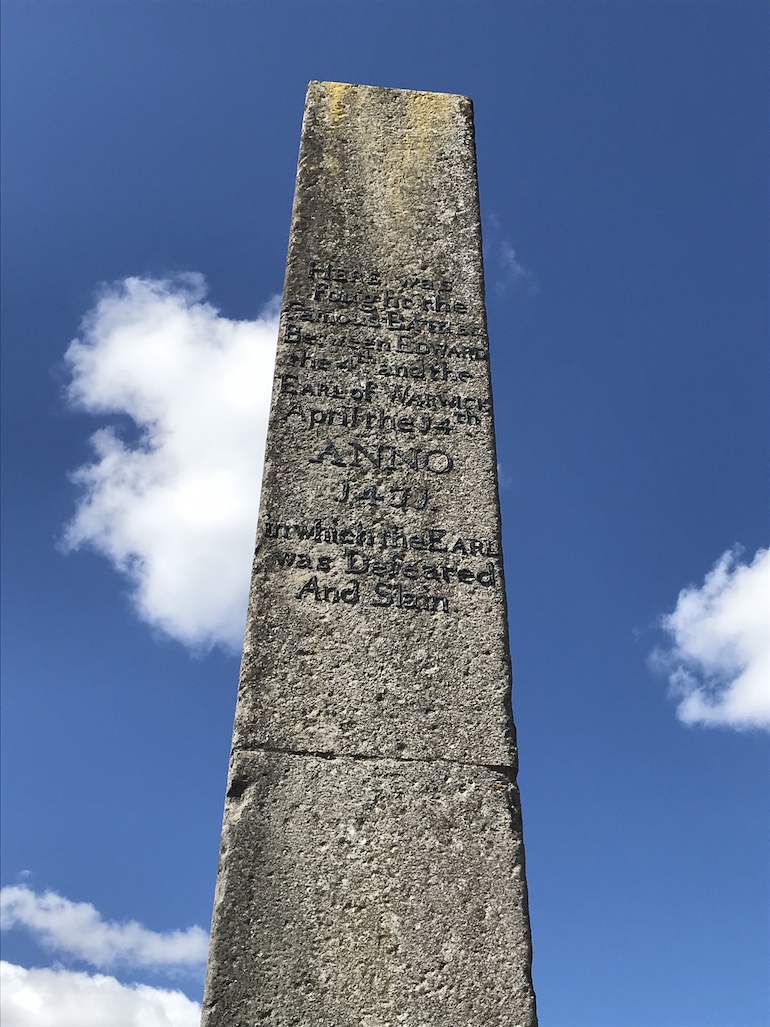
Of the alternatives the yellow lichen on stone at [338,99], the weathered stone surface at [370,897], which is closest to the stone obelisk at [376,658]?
the weathered stone surface at [370,897]

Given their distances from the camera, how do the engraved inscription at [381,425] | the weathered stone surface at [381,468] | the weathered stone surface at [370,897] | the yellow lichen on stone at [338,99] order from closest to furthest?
the weathered stone surface at [370,897] < the weathered stone surface at [381,468] < the engraved inscription at [381,425] < the yellow lichen on stone at [338,99]

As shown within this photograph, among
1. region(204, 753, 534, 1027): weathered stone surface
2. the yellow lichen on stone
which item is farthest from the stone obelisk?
Answer: the yellow lichen on stone

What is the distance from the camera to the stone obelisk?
8.85ft

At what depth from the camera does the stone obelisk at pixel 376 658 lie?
2697 mm

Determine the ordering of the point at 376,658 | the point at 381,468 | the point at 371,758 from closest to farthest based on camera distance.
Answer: the point at 371,758 < the point at 376,658 < the point at 381,468

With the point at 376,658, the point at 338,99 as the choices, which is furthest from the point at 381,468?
the point at 338,99

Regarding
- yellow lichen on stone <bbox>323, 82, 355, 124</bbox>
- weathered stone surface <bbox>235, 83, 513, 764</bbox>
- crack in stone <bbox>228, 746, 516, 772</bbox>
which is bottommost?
crack in stone <bbox>228, 746, 516, 772</bbox>

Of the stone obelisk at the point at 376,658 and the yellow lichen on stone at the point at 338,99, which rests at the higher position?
the yellow lichen on stone at the point at 338,99

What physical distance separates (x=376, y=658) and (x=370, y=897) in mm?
765

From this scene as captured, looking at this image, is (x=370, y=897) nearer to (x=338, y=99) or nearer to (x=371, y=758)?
(x=371, y=758)

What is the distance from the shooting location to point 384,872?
9.25 feet

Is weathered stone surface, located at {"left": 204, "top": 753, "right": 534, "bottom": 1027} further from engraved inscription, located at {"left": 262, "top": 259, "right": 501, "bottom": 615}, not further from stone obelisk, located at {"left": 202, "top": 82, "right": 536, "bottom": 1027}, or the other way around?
engraved inscription, located at {"left": 262, "top": 259, "right": 501, "bottom": 615}

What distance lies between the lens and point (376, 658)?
10.3 feet

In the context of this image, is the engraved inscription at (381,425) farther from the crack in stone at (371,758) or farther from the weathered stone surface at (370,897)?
the weathered stone surface at (370,897)
